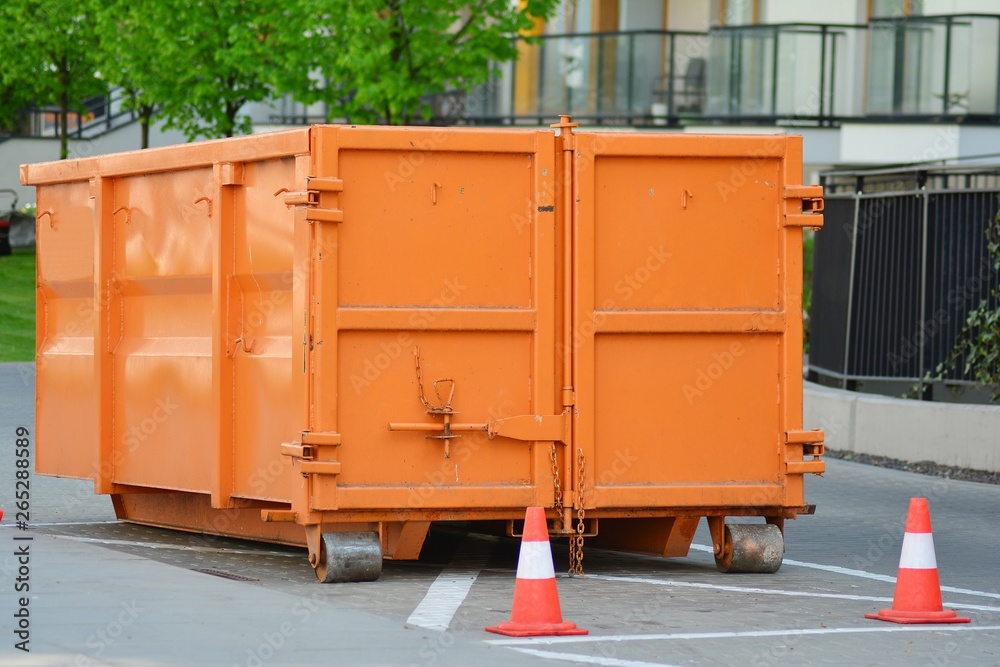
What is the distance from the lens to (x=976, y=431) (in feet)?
49.6

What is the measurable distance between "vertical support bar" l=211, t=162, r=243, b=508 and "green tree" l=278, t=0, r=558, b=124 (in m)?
15.8

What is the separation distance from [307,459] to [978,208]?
8844 millimetres

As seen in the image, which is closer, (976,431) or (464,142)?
(464,142)

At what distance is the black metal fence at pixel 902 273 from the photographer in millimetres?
16047

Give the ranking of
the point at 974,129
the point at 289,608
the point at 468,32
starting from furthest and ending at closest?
1. the point at 468,32
2. the point at 974,129
3. the point at 289,608

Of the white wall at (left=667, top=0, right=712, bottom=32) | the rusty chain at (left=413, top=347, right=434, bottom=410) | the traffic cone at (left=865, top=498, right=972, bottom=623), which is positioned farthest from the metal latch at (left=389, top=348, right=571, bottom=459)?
the white wall at (left=667, top=0, right=712, bottom=32)

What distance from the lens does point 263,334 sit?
9.59m

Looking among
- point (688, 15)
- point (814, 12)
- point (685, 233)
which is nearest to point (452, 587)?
point (685, 233)

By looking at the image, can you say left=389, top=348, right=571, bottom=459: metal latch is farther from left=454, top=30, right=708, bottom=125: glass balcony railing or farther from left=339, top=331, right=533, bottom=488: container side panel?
left=454, top=30, right=708, bottom=125: glass balcony railing

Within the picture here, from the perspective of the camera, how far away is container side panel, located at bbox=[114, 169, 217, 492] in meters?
9.95

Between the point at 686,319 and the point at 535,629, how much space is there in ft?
7.83

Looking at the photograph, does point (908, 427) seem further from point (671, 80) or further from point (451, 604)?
point (671, 80)

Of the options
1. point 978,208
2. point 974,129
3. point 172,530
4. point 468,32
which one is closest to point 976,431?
point 978,208

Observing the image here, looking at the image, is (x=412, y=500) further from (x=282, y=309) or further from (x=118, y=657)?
(x=118, y=657)
